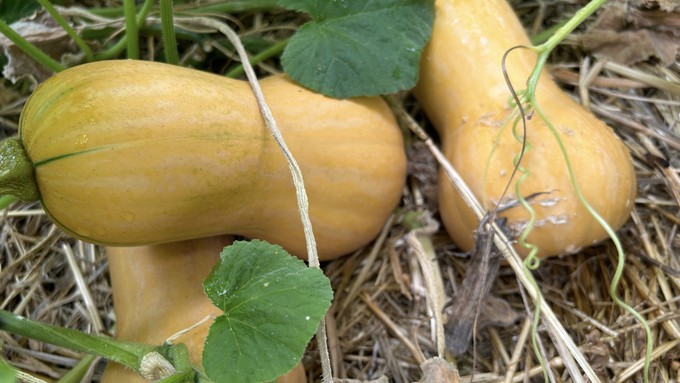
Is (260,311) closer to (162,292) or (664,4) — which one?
(162,292)

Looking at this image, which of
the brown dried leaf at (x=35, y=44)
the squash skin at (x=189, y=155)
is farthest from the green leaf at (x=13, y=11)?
the squash skin at (x=189, y=155)

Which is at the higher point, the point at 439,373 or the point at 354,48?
the point at 354,48

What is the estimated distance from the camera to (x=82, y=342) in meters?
0.83

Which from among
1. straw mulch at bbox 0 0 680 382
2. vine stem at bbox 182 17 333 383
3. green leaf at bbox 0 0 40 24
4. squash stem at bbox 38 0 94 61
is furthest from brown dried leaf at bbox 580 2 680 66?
green leaf at bbox 0 0 40 24

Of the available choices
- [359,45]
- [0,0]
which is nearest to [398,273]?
[359,45]

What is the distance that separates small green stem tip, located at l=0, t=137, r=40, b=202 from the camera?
0.77 meters

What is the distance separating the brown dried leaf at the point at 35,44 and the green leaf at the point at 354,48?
16.7 inches

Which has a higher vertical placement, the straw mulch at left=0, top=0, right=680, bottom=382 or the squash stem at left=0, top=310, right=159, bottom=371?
the squash stem at left=0, top=310, right=159, bottom=371

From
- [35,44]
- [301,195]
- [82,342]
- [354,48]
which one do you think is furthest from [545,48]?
[35,44]

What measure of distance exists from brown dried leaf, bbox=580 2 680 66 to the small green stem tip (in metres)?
0.94

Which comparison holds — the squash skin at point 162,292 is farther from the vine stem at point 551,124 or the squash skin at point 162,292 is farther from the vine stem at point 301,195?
the vine stem at point 551,124

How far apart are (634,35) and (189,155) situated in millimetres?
809

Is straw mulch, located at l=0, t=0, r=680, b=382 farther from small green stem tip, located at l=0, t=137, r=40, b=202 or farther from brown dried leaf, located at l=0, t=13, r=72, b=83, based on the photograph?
small green stem tip, located at l=0, t=137, r=40, b=202

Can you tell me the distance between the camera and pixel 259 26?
1.25 m
